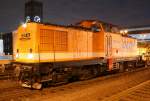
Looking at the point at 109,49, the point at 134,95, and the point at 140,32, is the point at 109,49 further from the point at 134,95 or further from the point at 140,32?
A: the point at 140,32

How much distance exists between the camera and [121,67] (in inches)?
675

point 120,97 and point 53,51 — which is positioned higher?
point 53,51

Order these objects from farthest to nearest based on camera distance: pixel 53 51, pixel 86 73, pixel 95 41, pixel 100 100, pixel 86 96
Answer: pixel 95 41 < pixel 86 73 < pixel 53 51 < pixel 86 96 < pixel 100 100

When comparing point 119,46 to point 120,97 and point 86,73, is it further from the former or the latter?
point 120,97

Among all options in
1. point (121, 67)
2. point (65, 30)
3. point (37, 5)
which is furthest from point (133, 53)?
point (37, 5)

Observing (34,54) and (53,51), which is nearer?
(34,54)

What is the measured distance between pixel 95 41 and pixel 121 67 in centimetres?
429

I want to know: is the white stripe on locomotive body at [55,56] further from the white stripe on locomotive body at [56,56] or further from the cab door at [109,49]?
the cab door at [109,49]

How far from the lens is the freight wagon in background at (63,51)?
34.1 feet

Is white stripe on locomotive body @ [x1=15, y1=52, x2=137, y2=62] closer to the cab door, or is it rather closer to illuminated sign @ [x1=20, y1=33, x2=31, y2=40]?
illuminated sign @ [x1=20, y1=33, x2=31, y2=40]

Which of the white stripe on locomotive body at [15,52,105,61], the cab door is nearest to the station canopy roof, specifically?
the cab door

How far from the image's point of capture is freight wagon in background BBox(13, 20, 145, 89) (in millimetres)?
10406

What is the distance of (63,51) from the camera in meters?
11.7

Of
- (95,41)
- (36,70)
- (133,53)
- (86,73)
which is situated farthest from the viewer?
(133,53)
